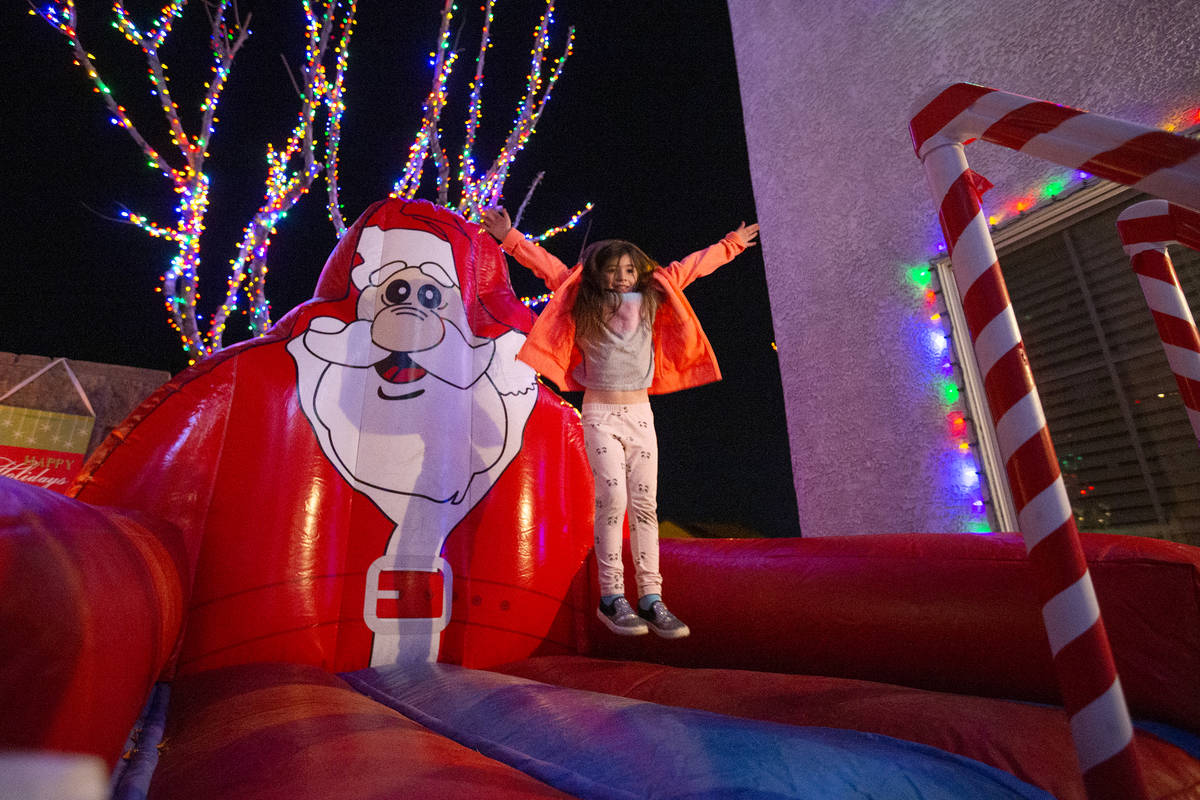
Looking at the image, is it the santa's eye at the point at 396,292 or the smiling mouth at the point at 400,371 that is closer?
the smiling mouth at the point at 400,371

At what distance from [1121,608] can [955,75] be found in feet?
9.73

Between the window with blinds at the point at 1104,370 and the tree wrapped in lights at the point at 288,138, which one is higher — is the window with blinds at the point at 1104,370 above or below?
below

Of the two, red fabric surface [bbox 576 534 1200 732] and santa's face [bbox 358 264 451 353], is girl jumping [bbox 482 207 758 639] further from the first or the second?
santa's face [bbox 358 264 451 353]

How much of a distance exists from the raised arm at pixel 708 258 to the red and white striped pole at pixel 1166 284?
1.00 m

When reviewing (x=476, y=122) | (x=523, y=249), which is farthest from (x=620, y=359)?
(x=476, y=122)

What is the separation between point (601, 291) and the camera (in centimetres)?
200

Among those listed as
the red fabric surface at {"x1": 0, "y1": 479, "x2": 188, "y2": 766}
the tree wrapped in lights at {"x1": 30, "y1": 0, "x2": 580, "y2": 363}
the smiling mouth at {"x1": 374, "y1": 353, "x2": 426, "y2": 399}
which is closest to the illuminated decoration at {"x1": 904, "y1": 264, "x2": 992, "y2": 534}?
the smiling mouth at {"x1": 374, "y1": 353, "x2": 426, "y2": 399}

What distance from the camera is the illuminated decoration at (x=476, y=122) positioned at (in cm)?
476

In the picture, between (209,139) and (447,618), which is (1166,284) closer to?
(447,618)

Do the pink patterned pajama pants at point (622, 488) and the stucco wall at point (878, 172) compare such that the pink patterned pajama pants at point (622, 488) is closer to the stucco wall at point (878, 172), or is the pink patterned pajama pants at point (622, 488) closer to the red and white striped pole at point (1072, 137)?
the red and white striped pole at point (1072, 137)

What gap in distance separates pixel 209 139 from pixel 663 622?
531 centimetres

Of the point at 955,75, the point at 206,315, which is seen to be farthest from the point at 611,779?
the point at 206,315

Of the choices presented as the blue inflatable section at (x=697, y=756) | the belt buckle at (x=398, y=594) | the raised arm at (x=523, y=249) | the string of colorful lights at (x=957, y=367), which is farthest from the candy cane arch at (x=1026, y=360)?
the string of colorful lights at (x=957, y=367)

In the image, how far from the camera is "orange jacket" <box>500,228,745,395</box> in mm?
1980
